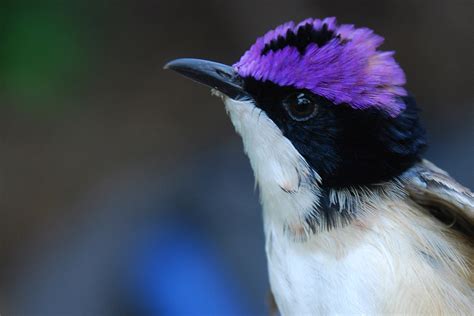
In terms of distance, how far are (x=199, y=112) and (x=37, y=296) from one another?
2411 millimetres

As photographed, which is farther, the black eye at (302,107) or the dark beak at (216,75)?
the dark beak at (216,75)

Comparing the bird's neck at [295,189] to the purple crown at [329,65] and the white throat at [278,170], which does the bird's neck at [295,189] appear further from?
the purple crown at [329,65]

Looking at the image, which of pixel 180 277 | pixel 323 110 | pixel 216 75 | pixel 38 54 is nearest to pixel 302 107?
pixel 323 110

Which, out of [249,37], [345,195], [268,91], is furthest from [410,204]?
[249,37]

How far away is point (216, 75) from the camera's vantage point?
204 centimetres

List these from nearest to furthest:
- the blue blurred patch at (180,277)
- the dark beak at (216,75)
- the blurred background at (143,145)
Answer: the dark beak at (216,75) < the blue blurred patch at (180,277) < the blurred background at (143,145)

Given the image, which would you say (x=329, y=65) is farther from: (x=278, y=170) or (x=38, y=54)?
(x=38, y=54)

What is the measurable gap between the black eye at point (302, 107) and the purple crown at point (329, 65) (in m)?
0.03

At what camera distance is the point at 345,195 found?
77.1 inches

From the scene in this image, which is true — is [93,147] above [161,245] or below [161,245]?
above

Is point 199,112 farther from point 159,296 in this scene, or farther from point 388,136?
point 388,136

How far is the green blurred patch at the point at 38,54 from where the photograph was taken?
13.4 ft

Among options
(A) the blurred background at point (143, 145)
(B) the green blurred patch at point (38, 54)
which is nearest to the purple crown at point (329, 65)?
(A) the blurred background at point (143, 145)

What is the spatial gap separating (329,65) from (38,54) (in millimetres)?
2924
